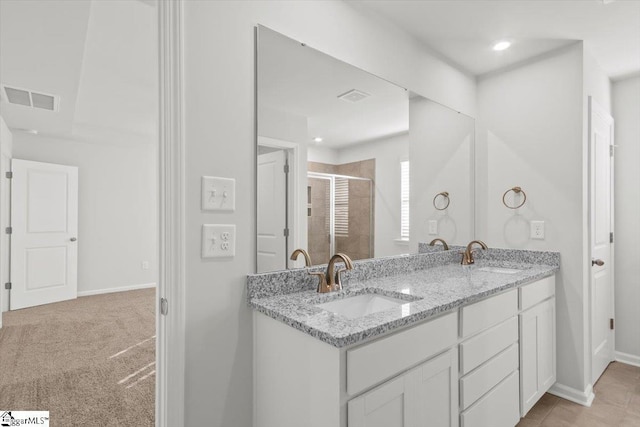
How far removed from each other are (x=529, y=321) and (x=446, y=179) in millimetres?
1081

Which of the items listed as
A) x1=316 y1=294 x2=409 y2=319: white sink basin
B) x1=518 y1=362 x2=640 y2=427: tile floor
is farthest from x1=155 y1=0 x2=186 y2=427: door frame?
x1=518 y1=362 x2=640 y2=427: tile floor

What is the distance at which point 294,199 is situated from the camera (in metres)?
1.66

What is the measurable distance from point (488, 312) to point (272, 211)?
1158 mm

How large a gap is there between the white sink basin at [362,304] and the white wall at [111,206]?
163 inches

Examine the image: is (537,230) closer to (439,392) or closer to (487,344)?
(487,344)

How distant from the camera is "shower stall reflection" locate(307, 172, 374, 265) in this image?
1.75m

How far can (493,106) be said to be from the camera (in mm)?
2723

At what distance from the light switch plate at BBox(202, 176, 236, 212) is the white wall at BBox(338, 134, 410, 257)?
0.88 metres

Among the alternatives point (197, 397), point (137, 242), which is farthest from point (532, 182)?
point (137, 242)

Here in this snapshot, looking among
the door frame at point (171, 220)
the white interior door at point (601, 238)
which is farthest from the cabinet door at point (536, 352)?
the door frame at point (171, 220)

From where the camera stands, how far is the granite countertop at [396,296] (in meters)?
1.10

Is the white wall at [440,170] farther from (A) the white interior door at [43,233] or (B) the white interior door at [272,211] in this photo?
(A) the white interior door at [43,233]

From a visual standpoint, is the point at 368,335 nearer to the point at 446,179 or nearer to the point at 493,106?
the point at 446,179

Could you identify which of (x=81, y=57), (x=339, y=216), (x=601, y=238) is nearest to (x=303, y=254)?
(x=339, y=216)
